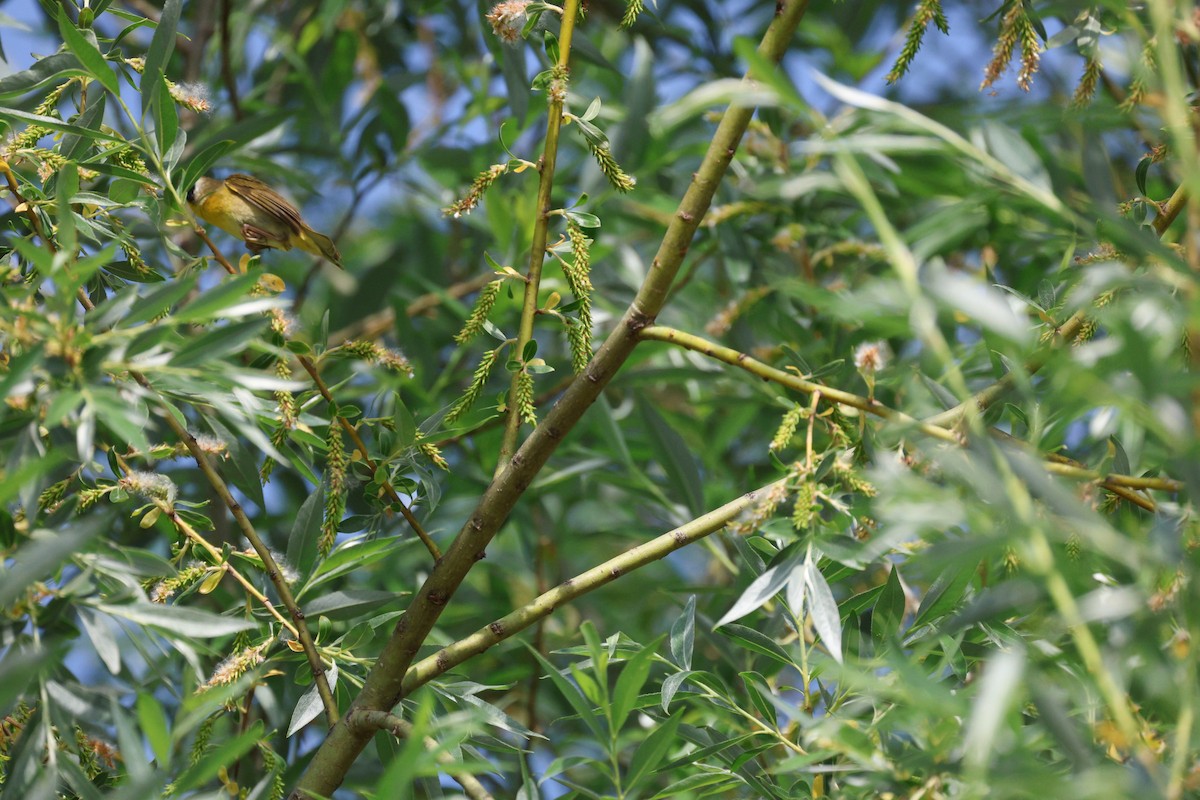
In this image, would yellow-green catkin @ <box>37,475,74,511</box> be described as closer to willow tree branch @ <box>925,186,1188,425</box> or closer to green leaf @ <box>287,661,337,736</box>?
green leaf @ <box>287,661,337,736</box>

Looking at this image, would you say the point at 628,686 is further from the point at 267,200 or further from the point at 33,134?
the point at 267,200

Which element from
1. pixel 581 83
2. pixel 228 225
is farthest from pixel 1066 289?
pixel 581 83

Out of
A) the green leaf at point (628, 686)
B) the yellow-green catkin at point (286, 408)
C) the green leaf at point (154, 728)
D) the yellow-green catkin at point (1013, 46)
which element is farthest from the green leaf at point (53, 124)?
the yellow-green catkin at point (1013, 46)

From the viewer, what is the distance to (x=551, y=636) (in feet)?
5.57

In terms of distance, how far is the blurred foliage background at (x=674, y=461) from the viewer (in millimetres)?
577

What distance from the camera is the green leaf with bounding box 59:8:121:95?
0.83 metres

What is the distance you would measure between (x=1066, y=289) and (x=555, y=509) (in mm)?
1322

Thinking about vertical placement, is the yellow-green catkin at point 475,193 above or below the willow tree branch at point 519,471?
above

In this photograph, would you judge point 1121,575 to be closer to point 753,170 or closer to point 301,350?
point 301,350

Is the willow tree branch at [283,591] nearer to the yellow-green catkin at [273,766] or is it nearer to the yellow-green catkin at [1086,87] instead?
the yellow-green catkin at [273,766]

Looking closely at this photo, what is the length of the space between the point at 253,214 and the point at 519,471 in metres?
0.61

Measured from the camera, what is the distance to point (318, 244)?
1366mm

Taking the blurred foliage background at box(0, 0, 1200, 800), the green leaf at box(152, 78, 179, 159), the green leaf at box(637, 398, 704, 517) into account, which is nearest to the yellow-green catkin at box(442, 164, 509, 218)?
the blurred foliage background at box(0, 0, 1200, 800)

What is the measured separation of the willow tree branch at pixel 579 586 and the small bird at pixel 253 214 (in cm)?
63
